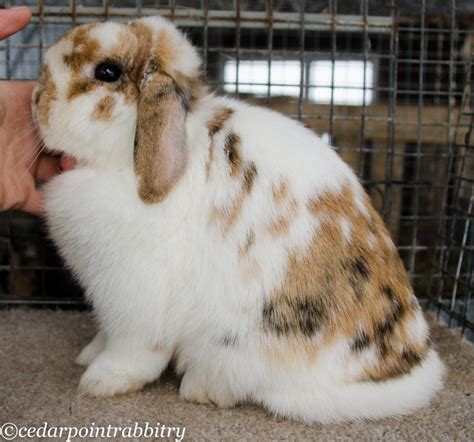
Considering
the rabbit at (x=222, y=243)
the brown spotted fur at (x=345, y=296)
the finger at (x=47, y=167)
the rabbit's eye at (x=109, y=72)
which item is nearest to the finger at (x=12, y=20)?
the rabbit at (x=222, y=243)

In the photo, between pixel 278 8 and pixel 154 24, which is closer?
pixel 154 24

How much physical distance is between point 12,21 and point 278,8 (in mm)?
1412

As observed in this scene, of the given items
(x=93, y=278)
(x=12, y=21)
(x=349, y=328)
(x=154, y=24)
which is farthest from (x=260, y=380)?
(x=12, y=21)

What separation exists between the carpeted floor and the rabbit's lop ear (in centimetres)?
50

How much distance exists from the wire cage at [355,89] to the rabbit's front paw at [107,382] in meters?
0.59

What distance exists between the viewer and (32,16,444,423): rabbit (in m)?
1.46

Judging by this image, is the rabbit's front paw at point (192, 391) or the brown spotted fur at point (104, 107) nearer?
the brown spotted fur at point (104, 107)

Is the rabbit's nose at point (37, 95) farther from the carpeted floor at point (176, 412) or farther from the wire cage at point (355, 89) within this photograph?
the carpeted floor at point (176, 412)

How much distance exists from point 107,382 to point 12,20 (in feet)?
2.88

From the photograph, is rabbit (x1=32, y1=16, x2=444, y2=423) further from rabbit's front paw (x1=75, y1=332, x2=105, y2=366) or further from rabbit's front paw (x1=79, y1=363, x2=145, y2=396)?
rabbit's front paw (x1=75, y1=332, x2=105, y2=366)

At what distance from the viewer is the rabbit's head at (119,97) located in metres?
1.40

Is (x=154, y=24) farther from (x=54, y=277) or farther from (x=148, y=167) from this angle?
(x=54, y=277)

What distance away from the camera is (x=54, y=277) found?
2.64m

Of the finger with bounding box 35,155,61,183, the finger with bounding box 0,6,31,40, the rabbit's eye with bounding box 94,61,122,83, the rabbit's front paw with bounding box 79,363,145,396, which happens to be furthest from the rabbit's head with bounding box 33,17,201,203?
the rabbit's front paw with bounding box 79,363,145,396
